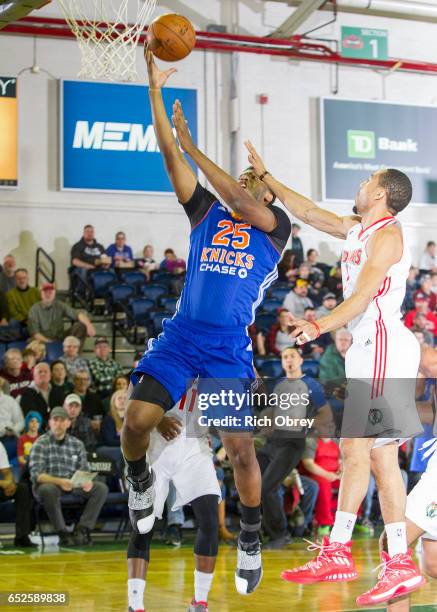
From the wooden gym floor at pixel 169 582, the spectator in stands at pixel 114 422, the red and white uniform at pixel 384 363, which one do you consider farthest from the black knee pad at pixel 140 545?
the spectator in stands at pixel 114 422

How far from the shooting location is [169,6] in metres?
20.5

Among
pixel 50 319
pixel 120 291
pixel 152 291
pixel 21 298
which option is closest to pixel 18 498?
pixel 50 319

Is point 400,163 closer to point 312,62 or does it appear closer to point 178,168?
point 312,62

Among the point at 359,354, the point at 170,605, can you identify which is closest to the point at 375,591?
the point at 359,354

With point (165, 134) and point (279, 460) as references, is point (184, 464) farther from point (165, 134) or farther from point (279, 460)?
point (279, 460)

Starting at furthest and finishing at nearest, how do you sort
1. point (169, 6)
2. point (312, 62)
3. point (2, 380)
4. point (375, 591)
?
point (312, 62), point (169, 6), point (2, 380), point (375, 591)

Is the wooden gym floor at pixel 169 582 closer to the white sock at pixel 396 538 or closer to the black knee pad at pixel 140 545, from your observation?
the black knee pad at pixel 140 545

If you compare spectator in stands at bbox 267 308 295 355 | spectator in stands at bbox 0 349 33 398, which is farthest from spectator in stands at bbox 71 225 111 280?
spectator in stands at bbox 0 349 33 398

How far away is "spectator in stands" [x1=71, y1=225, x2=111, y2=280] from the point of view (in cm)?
1842

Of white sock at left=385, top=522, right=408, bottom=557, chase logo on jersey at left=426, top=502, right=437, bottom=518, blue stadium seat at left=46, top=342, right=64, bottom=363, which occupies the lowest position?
white sock at left=385, top=522, right=408, bottom=557

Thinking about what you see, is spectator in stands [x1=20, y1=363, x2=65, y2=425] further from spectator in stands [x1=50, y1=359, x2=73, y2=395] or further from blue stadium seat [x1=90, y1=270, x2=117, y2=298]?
blue stadium seat [x1=90, y1=270, x2=117, y2=298]

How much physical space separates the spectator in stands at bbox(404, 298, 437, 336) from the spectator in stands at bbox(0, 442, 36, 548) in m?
8.39

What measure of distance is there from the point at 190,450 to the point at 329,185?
15052 millimetres

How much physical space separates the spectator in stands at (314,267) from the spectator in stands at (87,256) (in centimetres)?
409
